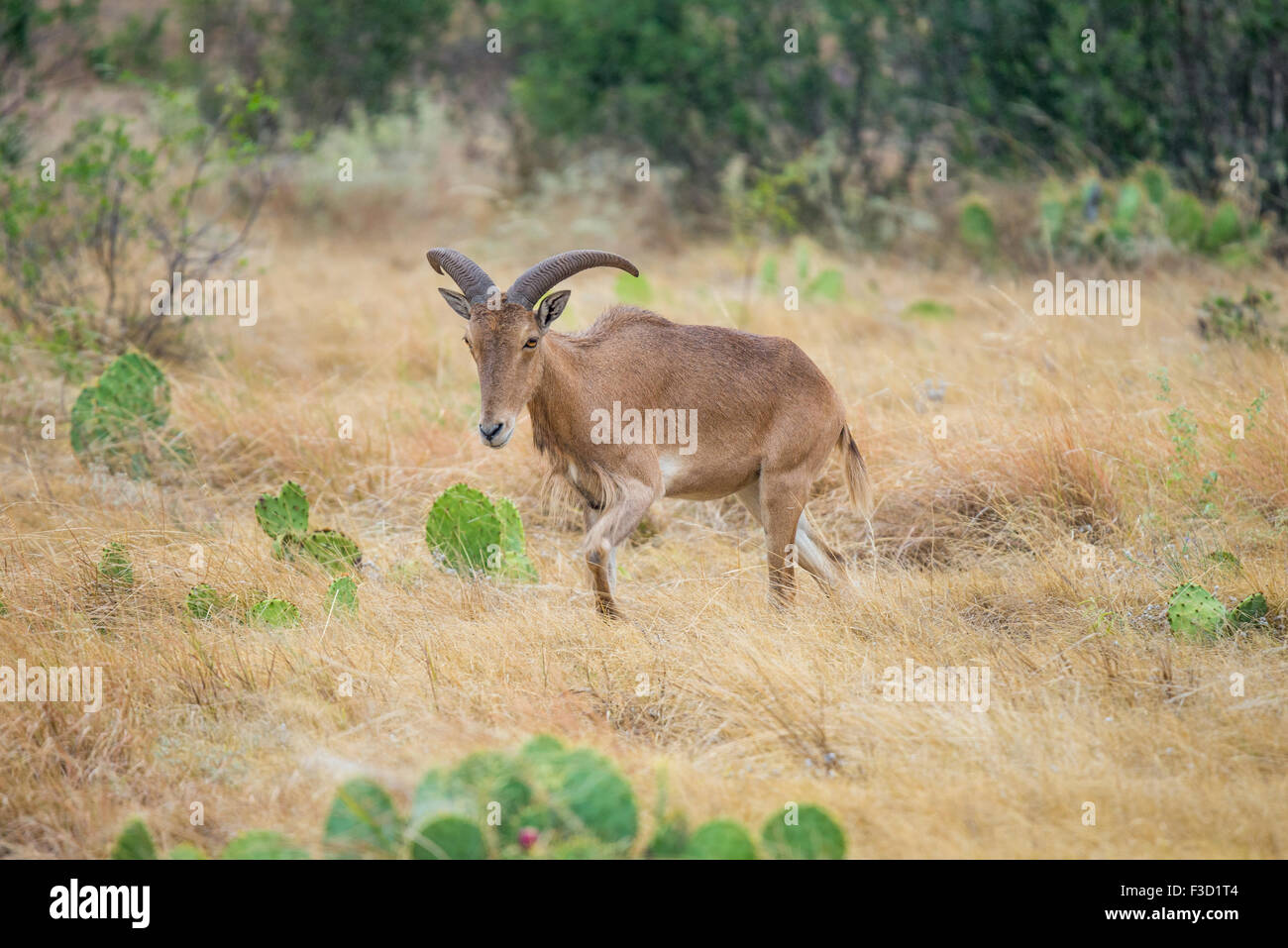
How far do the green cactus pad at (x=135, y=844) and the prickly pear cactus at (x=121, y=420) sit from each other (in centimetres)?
433

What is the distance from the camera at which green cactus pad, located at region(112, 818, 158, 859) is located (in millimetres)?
Answer: 3777

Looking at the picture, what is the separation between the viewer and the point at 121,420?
308 inches

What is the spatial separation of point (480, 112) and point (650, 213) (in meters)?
5.16

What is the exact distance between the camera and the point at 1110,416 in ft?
24.6

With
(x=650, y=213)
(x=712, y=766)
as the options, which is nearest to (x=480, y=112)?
(x=650, y=213)

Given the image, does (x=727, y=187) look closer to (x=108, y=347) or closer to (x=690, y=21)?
(x=690, y=21)

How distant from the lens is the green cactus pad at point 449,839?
11.5 ft

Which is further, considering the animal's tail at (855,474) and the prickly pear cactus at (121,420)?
the prickly pear cactus at (121,420)

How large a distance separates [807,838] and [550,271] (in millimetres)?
3158

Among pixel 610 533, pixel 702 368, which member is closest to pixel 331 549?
pixel 610 533

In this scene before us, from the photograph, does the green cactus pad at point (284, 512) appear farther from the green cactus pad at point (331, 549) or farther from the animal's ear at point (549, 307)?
the animal's ear at point (549, 307)

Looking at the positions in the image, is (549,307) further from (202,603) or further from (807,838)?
(807,838)

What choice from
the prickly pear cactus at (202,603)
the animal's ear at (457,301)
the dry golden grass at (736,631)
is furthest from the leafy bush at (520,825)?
the animal's ear at (457,301)
